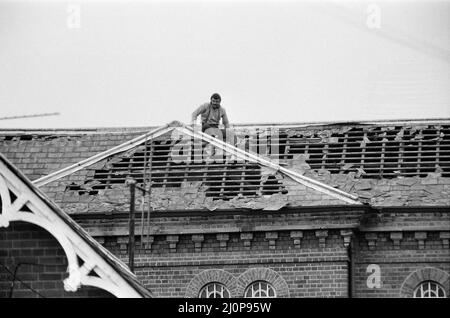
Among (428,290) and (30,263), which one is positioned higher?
(428,290)

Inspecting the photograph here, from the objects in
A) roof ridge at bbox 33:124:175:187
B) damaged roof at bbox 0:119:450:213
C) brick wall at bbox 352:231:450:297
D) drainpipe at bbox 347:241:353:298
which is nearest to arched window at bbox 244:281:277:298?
drainpipe at bbox 347:241:353:298

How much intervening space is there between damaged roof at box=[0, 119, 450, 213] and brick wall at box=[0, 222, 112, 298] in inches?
704

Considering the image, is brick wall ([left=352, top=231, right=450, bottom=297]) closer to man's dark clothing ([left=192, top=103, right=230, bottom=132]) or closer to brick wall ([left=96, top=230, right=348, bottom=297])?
brick wall ([left=96, top=230, right=348, bottom=297])

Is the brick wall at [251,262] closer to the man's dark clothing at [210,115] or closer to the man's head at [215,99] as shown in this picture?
the man's dark clothing at [210,115]

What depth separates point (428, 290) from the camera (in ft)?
134

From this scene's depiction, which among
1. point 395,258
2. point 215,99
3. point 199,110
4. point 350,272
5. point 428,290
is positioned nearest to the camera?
point 428,290

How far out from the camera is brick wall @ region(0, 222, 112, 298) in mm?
22359

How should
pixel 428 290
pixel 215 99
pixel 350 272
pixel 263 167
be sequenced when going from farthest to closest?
pixel 215 99 < pixel 263 167 < pixel 350 272 < pixel 428 290

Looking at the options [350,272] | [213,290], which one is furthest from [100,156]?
[350,272]

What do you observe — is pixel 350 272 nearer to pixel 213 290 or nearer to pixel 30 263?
pixel 213 290

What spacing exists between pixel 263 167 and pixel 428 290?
4.90m

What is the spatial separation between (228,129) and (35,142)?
16.6 feet

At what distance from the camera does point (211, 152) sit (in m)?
42.6
